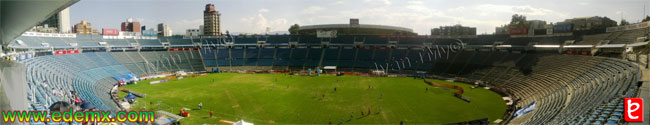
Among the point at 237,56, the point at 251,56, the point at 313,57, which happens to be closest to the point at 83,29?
the point at 237,56

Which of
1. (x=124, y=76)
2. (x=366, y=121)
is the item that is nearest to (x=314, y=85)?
(x=366, y=121)

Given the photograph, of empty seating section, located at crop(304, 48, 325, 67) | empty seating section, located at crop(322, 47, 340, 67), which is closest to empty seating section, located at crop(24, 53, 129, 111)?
empty seating section, located at crop(304, 48, 325, 67)

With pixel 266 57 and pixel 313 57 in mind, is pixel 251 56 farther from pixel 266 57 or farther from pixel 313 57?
pixel 313 57

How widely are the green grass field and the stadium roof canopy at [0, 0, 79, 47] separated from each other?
69.9 feet

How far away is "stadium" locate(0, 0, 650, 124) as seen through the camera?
2208 cm

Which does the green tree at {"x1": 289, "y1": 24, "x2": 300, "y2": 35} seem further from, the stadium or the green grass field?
the green grass field

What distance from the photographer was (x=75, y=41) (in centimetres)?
5638

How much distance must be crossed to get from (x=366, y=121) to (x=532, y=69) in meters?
30.2

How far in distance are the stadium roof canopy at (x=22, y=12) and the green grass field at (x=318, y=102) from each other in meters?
21.3

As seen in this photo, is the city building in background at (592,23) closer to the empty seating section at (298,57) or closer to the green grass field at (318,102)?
the green grass field at (318,102)

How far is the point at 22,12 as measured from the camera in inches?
187

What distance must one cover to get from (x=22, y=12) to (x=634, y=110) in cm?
1983

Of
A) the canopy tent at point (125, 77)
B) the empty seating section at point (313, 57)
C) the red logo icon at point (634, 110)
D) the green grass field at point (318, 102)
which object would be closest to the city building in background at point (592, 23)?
the green grass field at point (318, 102)

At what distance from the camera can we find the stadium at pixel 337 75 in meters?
22.1
